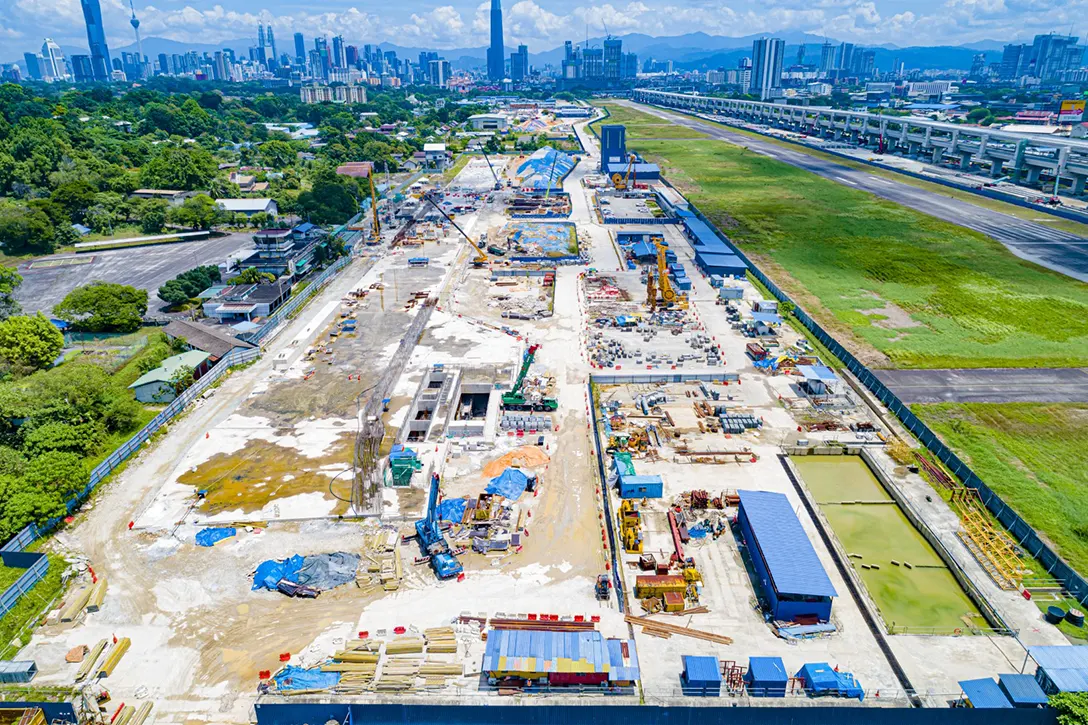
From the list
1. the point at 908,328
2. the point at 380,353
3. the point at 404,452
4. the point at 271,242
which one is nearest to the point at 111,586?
the point at 404,452

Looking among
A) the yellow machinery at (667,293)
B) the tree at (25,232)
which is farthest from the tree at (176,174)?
the yellow machinery at (667,293)

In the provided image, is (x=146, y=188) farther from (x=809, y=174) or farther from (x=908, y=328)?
(x=809, y=174)

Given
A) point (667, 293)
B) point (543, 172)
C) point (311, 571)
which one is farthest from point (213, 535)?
point (543, 172)

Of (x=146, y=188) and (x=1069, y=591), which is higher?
(x=146, y=188)

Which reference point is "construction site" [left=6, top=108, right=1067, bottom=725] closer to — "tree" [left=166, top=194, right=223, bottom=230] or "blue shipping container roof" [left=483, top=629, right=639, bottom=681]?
"blue shipping container roof" [left=483, top=629, right=639, bottom=681]

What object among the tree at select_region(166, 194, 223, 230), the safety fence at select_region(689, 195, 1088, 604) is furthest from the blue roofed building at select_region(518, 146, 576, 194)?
the safety fence at select_region(689, 195, 1088, 604)

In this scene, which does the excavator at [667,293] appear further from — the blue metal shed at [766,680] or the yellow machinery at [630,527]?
the blue metal shed at [766,680]
